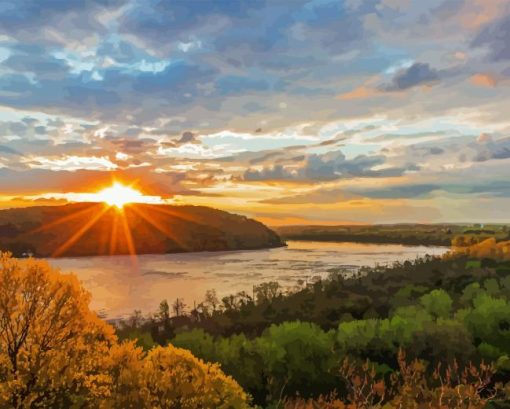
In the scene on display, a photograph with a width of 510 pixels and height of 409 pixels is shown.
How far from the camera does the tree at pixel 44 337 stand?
1309 centimetres

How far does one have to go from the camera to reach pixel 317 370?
28.4 metres

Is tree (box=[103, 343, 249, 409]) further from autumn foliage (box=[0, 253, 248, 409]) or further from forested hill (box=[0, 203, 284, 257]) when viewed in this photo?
forested hill (box=[0, 203, 284, 257])

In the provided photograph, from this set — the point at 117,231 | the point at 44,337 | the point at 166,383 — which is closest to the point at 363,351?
the point at 166,383

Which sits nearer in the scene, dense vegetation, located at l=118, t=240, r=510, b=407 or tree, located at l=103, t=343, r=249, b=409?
tree, located at l=103, t=343, r=249, b=409

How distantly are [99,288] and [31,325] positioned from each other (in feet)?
248

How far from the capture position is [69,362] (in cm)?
1339

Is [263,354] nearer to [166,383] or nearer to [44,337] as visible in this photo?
[166,383]

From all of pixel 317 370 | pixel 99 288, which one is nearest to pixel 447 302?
pixel 317 370

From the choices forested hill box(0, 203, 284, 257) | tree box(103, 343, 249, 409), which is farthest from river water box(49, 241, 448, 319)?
tree box(103, 343, 249, 409)

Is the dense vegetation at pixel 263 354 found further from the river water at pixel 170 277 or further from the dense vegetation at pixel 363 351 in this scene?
the river water at pixel 170 277

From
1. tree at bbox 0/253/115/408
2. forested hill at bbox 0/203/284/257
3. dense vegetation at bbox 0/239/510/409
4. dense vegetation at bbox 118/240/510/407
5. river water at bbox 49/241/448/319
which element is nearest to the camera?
tree at bbox 0/253/115/408

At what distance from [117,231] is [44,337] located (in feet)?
536

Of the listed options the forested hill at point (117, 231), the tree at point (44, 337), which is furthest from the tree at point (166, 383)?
the forested hill at point (117, 231)

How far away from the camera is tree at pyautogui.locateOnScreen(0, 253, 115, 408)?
13.1 m
